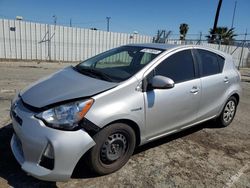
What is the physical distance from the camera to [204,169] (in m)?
3.12

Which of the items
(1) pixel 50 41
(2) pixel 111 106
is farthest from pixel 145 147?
(1) pixel 50 41

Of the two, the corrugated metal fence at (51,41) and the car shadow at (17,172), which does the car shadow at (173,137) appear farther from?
the corrugated metal fence at (51,41)

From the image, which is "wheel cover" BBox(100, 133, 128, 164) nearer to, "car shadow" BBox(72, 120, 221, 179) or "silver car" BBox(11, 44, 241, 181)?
"silver car" BBox(11, 44, 241, 181)

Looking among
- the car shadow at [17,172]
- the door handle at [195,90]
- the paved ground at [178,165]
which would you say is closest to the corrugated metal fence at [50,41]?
the paved ground at [178,165]

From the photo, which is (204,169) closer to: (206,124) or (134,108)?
(134,108)

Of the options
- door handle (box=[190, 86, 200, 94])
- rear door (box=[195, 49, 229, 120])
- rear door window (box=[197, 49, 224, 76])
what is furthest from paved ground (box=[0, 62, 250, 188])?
rear door window (box=[197, 49, 224, 76])

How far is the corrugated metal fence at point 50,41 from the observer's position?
44.5 feet

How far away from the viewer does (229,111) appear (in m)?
4.67

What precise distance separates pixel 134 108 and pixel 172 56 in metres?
1.13

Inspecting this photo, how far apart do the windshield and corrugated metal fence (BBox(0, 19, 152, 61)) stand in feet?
37.8

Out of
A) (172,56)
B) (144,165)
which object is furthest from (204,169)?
(172,56)

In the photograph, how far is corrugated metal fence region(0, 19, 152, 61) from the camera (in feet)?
44.5

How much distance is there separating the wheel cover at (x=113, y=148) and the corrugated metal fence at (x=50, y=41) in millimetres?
12985

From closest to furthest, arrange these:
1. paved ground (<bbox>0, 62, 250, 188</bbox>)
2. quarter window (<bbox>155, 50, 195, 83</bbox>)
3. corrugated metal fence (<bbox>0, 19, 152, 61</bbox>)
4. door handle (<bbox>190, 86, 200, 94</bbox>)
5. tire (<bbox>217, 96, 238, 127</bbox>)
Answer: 1. paved ground (<bbox>0, 62, 250, 188</bbox>)
2. quarter window (<bbox>155, 50, 195, 83</bbox>)
3. door handle (<bbox>190, 86, 200, 94</bbox>)
4. tire (<bbox>217, 96, 238, 127</bbox>)
5. corrugated metal fence (<bbox>0, 19, 152, 61</bbox>)
